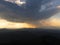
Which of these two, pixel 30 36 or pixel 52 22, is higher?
pixel 52 22

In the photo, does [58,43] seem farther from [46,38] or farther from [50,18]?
[50,18]

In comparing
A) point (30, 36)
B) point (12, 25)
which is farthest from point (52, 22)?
point (12, 25)

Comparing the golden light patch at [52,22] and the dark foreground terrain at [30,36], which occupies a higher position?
the golden light patch at [52,22]

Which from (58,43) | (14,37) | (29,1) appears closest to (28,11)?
(29,1)

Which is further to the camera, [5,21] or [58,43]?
[58,43]

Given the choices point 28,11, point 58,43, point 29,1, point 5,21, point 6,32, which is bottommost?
point 58,43

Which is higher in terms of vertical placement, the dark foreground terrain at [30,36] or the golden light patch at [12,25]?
the golden light patch at [12,25]

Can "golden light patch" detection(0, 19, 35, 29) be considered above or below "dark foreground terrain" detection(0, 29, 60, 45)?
above

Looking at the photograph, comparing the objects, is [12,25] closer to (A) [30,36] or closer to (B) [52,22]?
(A) [30,36]
